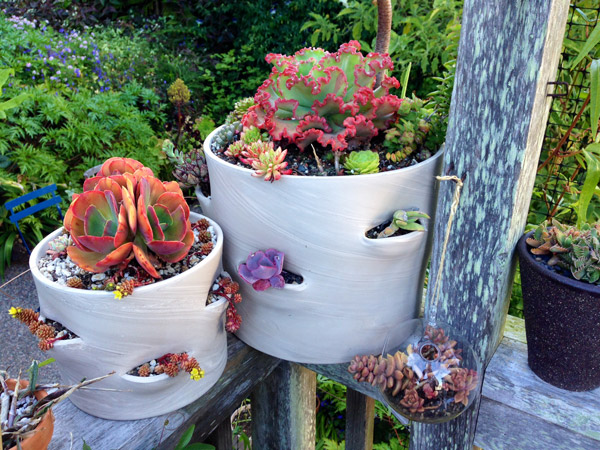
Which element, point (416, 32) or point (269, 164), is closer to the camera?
point (269, 164)

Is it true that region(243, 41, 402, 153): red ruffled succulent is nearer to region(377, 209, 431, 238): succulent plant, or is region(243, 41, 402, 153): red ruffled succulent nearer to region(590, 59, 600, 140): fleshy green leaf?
region(377, 209, 431, 238): succulent plant

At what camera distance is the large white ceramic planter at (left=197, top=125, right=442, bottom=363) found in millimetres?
778

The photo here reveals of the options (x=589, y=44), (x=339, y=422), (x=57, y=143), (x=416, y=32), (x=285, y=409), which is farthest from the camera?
(x=57, y=143)

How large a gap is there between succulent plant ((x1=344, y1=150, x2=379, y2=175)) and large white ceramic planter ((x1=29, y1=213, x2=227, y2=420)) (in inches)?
10.3

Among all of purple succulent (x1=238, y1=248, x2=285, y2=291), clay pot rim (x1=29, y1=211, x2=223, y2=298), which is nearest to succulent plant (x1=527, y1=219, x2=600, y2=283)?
purple succulent (x1=238, y1=248, x2=285, y2=291)

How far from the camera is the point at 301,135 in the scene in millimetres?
832

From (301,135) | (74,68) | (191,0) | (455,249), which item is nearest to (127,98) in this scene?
(74,68)

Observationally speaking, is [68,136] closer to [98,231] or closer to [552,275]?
[98,231]

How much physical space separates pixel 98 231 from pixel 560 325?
0.70 meters

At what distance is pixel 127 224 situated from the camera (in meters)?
0.71

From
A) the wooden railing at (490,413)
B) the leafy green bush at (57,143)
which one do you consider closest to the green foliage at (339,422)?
the wooden railing at (490,413)

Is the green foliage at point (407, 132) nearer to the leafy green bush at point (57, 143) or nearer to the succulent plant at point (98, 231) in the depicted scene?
the succulent plant at point (98, 231)

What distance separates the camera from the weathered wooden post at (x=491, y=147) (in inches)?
25.4

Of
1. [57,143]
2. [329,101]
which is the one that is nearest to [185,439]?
[329,101]
